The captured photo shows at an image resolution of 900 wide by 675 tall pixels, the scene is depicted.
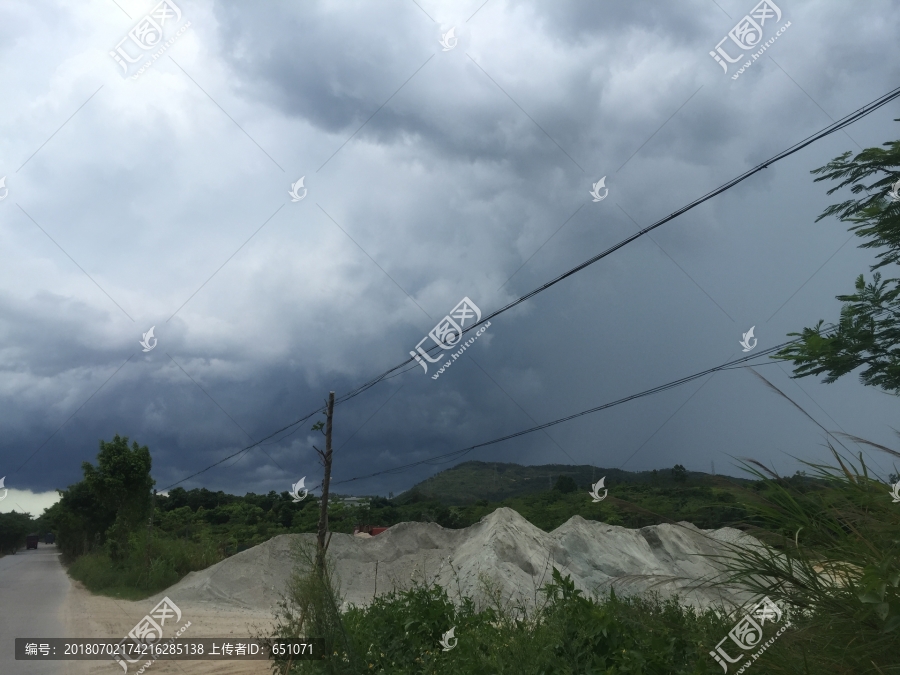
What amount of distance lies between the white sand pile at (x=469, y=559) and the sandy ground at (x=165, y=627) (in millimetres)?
1248

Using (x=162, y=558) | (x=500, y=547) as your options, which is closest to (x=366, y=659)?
(x=500, y=547)

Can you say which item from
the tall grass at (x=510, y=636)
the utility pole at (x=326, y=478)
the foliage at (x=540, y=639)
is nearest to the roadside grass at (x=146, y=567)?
the utility pole at (x=326, y=478)

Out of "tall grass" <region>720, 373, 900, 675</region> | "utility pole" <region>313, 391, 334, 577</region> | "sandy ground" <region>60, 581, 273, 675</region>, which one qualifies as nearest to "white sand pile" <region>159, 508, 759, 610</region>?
"sandy ground" <region>60, 581, 273, 675</region>

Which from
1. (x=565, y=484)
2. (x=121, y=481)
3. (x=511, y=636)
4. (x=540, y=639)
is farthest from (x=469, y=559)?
(x=121, y=481)

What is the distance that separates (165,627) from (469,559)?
868 centimetres

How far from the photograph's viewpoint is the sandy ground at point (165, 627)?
34.6ft

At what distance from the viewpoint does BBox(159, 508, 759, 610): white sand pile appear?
758 inches

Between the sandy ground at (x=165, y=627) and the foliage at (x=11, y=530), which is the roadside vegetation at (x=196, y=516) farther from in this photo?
the foliage at (x=11, y=530)

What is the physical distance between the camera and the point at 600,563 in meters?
20.7

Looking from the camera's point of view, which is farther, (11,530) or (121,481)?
(11,530)

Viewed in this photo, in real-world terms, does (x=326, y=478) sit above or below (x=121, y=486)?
below

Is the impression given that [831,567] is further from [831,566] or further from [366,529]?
[366,529]

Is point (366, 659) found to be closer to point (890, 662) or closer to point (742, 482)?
point (742, 482)

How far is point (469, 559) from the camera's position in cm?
1981
